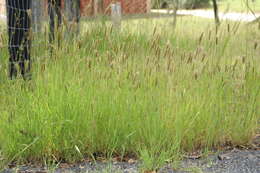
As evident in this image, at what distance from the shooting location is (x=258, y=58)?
14.0ft

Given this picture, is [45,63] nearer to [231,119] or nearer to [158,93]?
[158,93]

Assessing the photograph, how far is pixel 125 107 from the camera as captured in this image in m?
3.59

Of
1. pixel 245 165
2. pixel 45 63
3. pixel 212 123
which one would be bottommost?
pixel 245 165

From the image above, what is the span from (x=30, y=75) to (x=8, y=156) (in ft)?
3.09

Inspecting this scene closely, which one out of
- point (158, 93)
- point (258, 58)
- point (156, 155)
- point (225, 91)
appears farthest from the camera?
point (258, 58)

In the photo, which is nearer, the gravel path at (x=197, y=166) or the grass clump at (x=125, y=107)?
the gravel path at (x=197, y=166)

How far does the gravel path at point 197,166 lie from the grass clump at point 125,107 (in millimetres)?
93

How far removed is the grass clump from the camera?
346 cm

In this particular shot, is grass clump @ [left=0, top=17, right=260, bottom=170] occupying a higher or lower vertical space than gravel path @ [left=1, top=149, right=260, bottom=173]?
higher

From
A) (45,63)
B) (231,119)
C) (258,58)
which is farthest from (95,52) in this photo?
(258,58)

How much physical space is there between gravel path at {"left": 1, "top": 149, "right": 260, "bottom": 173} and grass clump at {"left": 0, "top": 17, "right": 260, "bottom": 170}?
0.09 metres

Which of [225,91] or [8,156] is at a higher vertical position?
[225,91]

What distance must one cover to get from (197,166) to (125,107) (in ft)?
2.37

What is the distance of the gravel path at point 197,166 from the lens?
3.24 metres
